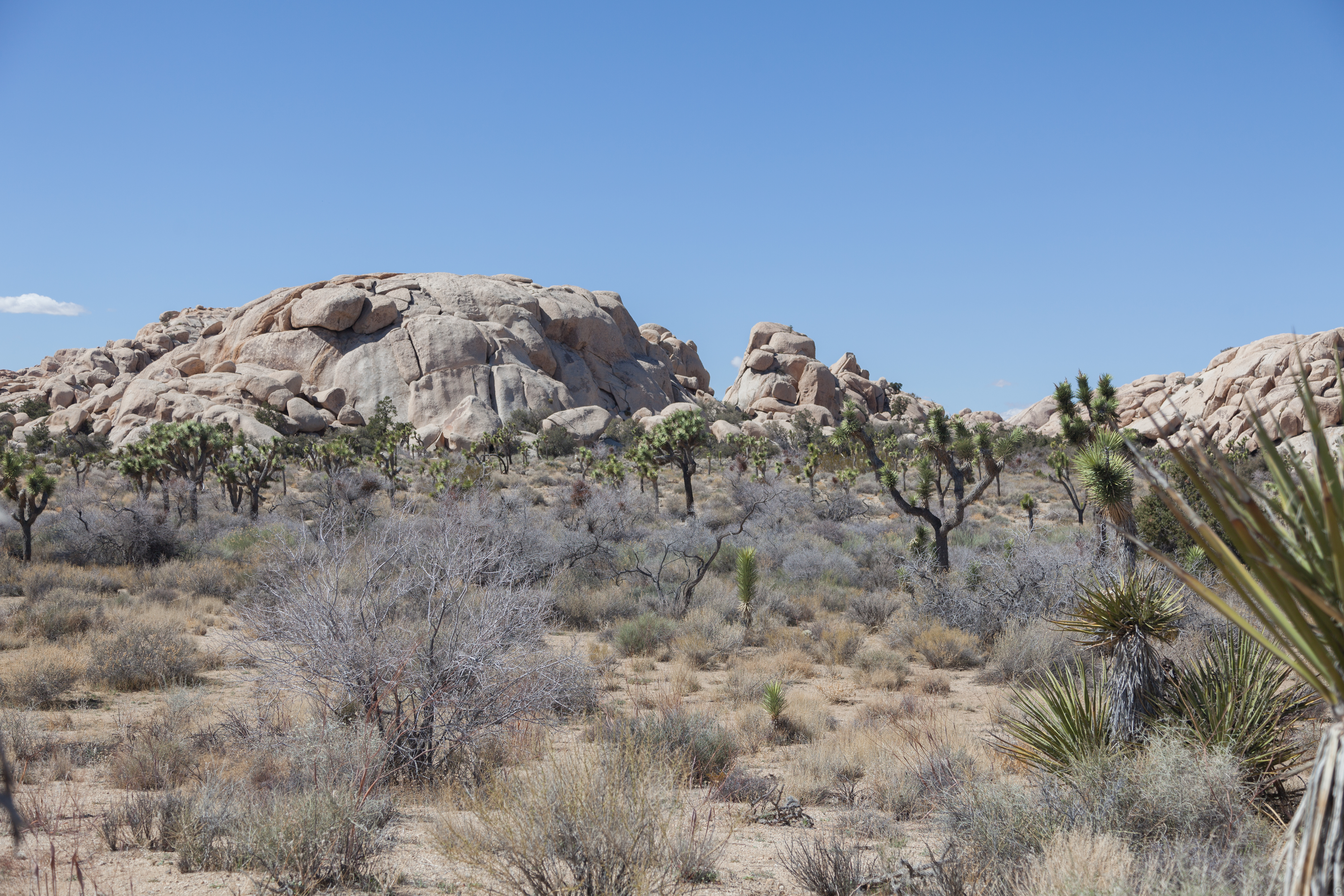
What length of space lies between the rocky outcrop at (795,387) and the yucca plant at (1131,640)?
65790 mm

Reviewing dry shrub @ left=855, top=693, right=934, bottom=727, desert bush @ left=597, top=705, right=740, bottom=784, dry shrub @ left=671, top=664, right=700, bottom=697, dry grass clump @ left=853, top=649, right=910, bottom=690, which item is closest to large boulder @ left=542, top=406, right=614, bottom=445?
dry grass clump @ left=853, top=649, right=910, bottom=690

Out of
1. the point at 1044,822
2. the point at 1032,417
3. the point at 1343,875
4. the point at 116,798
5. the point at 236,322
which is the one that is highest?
the point at 236,322

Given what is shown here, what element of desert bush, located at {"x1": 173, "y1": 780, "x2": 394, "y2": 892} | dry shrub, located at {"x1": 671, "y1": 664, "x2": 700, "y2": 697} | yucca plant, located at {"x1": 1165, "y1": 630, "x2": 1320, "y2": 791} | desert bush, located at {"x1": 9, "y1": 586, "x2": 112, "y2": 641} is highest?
yucca plant, located at {"x1": 1165, "y1": 630, "x2": 1320, "y2": 791}

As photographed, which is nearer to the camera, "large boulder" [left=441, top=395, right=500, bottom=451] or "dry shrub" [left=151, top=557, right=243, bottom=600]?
"dry shrub" [left=151, top=557, right=243, bottom=600]

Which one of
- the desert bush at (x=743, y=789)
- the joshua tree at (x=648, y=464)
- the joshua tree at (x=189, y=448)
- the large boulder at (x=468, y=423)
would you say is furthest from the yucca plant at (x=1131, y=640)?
the large boulder at (x=468, y=423)

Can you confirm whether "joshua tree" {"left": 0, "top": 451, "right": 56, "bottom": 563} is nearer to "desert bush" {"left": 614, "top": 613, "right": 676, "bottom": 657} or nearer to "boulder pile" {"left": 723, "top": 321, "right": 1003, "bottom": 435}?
"desert bush" {"left": 614, "top": 613, "right": 676, "bottom": 657}

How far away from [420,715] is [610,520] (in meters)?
15.3

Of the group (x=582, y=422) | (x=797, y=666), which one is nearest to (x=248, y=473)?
(x=797, y=666)

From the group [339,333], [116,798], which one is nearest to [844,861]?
[116,798]

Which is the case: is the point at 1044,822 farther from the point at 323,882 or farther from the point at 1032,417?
the point at 1032,417

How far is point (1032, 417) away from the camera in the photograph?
87125 mm

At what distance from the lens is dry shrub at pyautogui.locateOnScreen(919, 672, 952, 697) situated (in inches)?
431

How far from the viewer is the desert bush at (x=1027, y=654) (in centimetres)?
1077

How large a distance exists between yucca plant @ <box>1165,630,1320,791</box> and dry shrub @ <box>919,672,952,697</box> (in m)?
5.49
